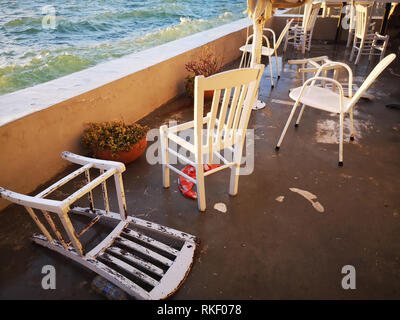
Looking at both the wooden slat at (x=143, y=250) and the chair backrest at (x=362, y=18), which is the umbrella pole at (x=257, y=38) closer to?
the wooden slat at (x=143, y=250)

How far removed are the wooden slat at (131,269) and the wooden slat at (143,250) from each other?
11 cm

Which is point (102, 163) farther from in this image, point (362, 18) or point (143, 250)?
point (362, 18)

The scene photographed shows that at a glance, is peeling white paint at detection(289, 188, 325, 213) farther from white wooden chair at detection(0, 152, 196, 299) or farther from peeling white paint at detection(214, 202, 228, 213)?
white wooden chair at detection(0, 152, 196, 299)

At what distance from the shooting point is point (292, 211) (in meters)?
A: 1.84

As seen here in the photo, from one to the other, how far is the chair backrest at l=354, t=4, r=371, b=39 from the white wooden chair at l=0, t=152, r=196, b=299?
15.7 feet

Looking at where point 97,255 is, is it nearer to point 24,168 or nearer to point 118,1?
point 24,168

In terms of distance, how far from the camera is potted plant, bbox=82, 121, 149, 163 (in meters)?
2.17

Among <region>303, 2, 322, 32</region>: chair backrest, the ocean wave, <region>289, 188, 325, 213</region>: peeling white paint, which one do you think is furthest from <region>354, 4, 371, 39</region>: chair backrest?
the ocean wave

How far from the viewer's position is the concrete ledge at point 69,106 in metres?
1.86

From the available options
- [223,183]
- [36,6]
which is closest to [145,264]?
[223,183]
